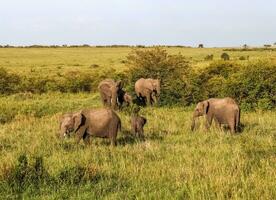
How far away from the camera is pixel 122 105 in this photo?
22.0 m

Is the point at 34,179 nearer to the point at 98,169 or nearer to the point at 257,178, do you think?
the point at 98,169

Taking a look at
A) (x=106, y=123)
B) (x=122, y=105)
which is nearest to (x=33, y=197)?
(x=106, y=123)

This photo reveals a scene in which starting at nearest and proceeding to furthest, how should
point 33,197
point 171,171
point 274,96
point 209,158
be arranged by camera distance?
point 33,197 < point 171,171 < point 209,158 < point 274,96

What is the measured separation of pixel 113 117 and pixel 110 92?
8.85 meters

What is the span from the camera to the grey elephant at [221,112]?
50.8ft

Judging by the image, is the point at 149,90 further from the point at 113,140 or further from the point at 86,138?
the point at 113,140

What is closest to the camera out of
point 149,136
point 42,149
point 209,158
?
point 209,158

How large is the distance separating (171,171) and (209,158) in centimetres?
153

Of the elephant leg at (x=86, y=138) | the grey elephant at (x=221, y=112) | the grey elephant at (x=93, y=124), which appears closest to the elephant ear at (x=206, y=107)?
the grey elephant at (x=221, y=112)

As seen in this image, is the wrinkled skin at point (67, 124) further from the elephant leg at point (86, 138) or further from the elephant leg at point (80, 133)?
the elephant leg at point (86, 138)

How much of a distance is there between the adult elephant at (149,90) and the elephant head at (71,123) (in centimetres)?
1086

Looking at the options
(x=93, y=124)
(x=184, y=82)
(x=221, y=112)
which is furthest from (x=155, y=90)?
(x=93, y=124)

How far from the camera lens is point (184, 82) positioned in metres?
23.5

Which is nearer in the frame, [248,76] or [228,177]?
[228,177]
